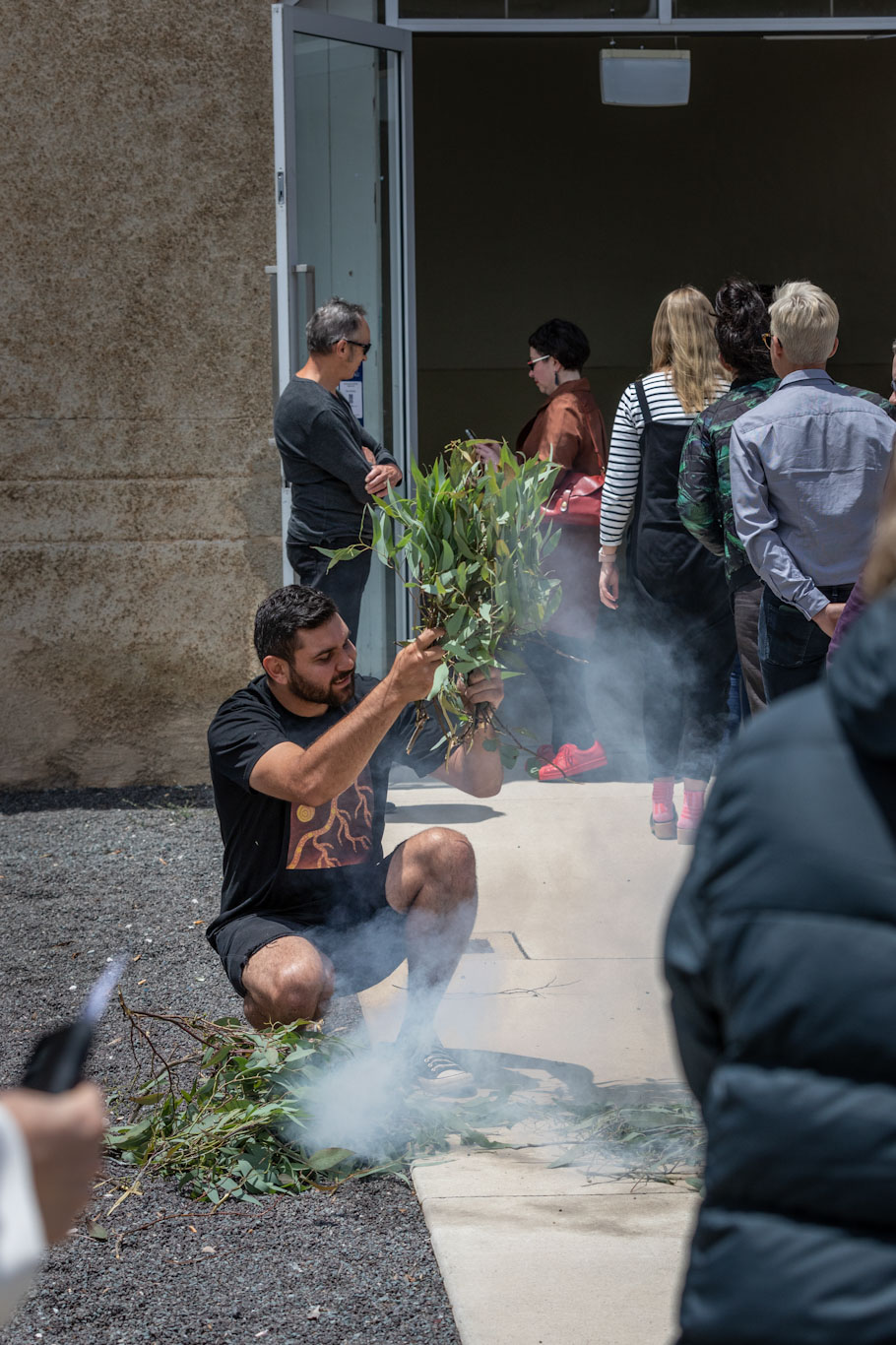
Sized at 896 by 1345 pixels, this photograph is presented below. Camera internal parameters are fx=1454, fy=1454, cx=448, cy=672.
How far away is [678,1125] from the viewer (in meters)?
3.20

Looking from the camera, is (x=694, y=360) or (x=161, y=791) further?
(x=161, y=791)

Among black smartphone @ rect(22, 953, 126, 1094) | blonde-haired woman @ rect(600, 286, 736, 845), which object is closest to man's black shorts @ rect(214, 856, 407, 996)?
blonde-haired woman @ rect(600, 286, 736, 845)

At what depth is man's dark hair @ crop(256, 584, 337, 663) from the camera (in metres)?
3.38

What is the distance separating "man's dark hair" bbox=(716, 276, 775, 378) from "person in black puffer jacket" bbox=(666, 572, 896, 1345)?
3781mm

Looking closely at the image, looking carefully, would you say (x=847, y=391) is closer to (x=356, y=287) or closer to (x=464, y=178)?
(x=356, y=287)

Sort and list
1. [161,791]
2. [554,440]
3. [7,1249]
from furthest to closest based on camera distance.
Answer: [161,791] < [554,440] < [7,1249]

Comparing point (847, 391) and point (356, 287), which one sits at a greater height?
point (356, 287)

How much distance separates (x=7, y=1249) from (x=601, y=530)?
4621 mm

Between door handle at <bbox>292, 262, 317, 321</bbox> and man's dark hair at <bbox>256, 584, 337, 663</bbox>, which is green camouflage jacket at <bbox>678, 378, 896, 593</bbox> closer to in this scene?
man's dark hair at <bbox>256, 584, 337, 663</bbox>

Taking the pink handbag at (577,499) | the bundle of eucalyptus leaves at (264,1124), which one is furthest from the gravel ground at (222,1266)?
the pink handbag at (577,499)

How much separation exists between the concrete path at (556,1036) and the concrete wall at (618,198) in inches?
386

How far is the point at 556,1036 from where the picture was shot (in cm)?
381

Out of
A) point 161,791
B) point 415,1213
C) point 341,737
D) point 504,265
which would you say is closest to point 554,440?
point 161,791

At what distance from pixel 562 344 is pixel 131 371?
1.96 metres
